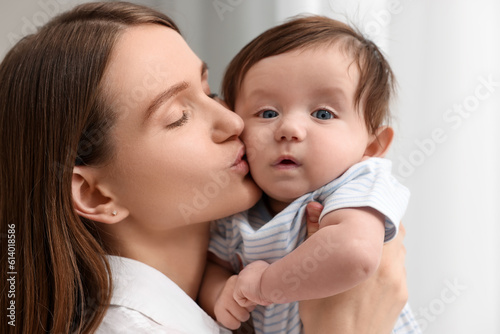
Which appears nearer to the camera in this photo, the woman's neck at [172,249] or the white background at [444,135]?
the woman's neck at [172,249]

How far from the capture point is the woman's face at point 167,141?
3.95 ft

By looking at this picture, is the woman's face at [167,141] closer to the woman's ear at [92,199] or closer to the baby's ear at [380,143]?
the woman's ear at [92,199]

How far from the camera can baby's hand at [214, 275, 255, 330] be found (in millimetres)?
1240

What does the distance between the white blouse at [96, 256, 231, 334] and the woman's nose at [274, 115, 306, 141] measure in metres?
0.47

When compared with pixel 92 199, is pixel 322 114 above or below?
above

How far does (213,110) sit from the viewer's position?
1.28 m

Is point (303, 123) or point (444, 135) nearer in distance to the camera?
point (303, 123)

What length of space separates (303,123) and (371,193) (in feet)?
0.82

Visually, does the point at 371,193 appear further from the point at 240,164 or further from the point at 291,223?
the point at 240,164

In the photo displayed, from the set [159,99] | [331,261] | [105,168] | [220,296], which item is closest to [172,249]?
[220,296]

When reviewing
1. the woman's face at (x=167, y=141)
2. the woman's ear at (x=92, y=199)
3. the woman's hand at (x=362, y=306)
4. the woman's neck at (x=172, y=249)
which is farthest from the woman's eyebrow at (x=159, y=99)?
the woman's hand at (x=362, y=306)

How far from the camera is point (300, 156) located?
122 cm

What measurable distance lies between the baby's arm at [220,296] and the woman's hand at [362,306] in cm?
16

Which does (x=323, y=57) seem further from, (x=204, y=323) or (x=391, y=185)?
(x=204, y=323)
